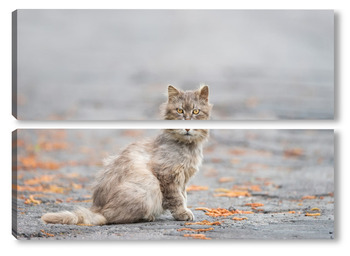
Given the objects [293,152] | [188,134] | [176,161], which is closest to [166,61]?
[188,134]

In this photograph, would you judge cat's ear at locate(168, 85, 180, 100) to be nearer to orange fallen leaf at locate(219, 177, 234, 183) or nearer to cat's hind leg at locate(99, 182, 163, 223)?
cat's hind leg at locate(99, 182, 163, 223)

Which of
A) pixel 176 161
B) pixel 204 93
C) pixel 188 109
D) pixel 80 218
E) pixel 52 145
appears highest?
pixel 204 93

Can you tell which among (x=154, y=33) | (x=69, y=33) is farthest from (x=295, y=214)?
(x=69, y=33)

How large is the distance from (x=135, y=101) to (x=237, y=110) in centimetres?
83

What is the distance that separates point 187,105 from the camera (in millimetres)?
5930

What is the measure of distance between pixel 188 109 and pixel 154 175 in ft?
1.96

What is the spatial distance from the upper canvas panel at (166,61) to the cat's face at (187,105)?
7cm

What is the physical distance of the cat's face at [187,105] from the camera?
5.93 m

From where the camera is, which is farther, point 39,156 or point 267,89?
point 39,156

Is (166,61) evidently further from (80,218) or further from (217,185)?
(80,218)

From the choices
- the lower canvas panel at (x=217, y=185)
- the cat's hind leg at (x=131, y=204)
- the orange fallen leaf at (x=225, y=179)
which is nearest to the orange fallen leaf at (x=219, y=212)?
the lower canvas panel at (x=217, y=185)

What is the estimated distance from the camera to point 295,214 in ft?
20.0

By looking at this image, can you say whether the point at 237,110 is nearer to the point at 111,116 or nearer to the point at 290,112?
the point at 290,112

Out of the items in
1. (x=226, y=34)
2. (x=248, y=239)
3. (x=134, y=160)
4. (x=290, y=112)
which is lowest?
(x=248, y=239)
